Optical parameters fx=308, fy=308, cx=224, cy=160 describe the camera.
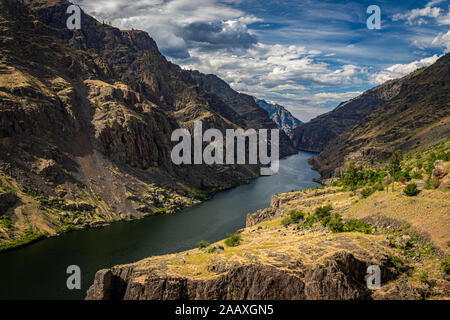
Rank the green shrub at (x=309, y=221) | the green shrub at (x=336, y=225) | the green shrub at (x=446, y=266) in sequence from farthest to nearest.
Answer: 1. the green shrub at (x=309, y=221)
2. the green shrub at (x=336, y=225)
3. the green shrub at (x=446, y=266)

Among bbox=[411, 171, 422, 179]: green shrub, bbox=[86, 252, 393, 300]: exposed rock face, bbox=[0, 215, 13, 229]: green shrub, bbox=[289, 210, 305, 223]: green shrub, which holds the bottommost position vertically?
bbox=[0, 215, 13, 229]: green shrub

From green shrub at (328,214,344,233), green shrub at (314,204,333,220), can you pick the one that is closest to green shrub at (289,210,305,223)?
green shrub at (314,204,333,220)

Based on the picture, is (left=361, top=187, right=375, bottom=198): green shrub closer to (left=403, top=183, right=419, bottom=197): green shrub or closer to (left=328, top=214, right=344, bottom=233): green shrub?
(left=328, top=214, right=344, bottom=233): green shrub

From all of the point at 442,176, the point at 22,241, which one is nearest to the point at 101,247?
the point at 22,241

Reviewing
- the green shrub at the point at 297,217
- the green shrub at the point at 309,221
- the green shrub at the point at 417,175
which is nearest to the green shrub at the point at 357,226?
the green shrub at the point at 309,221

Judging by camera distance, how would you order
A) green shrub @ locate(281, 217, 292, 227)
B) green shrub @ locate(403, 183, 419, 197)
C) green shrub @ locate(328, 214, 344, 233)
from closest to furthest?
green shrub @ locate(403, 183, 419, 197) → green shrub @ locate(328, 214, 344, 233) → green shrub @ locate(281, 217, 292, 227)

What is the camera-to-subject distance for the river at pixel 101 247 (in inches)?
2707

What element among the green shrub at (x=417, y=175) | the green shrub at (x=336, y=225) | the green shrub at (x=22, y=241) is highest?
the green shrub at (x=417, y=175)

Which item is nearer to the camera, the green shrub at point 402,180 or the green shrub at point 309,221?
the green shrub at point 402,180

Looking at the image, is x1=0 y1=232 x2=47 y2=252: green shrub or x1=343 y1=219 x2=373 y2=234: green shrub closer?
x1=343 y1=219 x2=373 y2=234: green shrub

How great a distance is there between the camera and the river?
68750 mm

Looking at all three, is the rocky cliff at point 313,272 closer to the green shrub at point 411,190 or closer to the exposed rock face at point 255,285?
the exposed rock face at point 255,285
